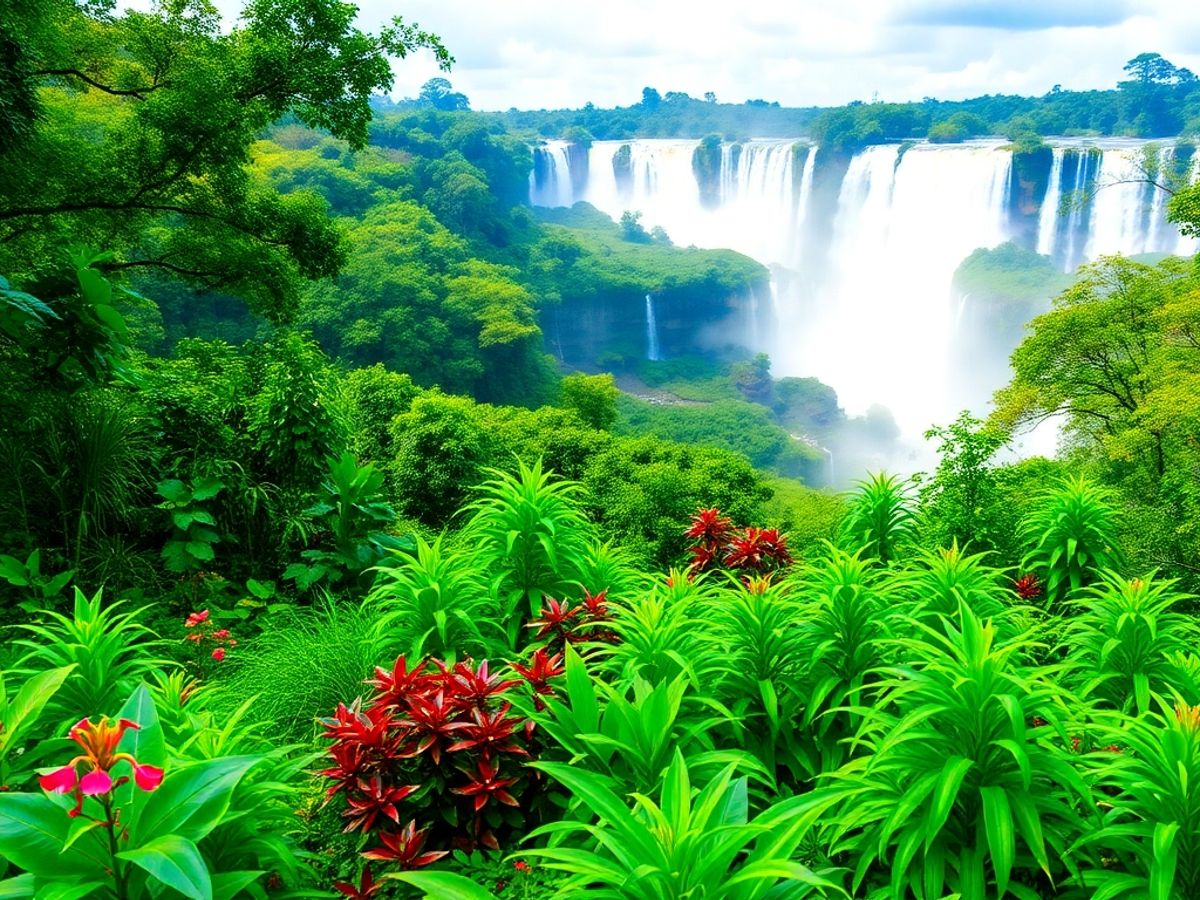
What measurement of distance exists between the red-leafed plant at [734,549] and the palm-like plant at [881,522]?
1.51 ft

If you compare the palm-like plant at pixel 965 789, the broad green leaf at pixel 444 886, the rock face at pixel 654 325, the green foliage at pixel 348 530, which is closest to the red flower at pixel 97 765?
the broad green leaf at pixel 444 886

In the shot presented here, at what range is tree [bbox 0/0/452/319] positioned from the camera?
20.6 feet

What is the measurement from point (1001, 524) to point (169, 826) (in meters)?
4.58

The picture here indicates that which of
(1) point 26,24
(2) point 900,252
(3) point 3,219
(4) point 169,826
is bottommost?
(2) point 900,252

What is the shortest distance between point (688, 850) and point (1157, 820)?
3.42 ft

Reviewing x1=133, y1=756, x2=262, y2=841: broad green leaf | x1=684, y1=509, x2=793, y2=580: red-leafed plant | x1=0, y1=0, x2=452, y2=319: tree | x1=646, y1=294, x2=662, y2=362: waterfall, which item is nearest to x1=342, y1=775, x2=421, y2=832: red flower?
x1=133, y1=756, x2=262, y2=841: broad green leaf

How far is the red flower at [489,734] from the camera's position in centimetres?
201

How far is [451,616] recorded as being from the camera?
2.66m

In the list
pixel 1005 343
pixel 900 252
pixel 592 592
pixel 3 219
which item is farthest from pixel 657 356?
pixel 592 592

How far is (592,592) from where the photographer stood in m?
3.03

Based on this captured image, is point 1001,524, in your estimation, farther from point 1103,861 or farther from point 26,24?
point 26,24

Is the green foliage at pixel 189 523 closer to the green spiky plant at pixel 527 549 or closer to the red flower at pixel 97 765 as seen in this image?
the green spiky plant at pixel 527 549

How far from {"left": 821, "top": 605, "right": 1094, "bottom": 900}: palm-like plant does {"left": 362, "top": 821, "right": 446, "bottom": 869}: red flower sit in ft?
2.90

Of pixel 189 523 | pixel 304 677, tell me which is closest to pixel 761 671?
pixel 304 677
